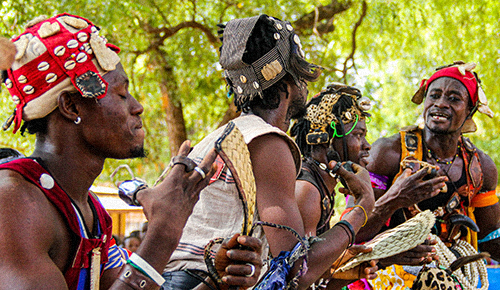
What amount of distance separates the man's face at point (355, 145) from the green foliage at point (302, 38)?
5118mm

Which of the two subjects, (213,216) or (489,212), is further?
(489,212)

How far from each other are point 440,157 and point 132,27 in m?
6.09

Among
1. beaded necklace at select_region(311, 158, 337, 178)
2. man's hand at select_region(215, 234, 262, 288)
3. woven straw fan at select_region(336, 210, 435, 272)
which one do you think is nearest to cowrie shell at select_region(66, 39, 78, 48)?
man's hand at select_region(215, 234, 262, 288)

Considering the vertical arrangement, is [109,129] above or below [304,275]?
above

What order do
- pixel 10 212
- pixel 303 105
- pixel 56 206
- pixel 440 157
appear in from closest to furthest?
pixel 10 212, pixel 56 206, pixel 303 105, pixel 440 157

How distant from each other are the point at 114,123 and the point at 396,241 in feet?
7.23

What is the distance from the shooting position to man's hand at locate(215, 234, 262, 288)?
1782mm

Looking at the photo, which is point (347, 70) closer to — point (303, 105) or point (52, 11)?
point (52, 11)

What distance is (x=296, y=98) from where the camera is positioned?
2.63 metres

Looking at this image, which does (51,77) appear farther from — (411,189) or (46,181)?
(411,189)

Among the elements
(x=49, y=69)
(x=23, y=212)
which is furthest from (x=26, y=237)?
(x=49, y=69)

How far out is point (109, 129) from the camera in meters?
1.85

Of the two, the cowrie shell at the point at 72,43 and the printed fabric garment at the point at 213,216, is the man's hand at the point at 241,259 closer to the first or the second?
the printed fabric garment at the point at 213,216

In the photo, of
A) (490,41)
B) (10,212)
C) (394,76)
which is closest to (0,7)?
(10,212)
